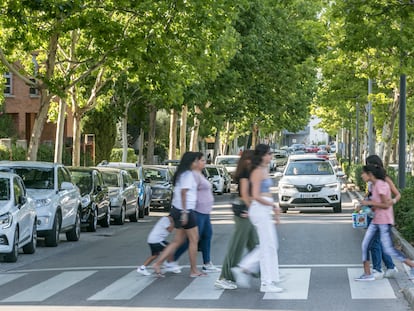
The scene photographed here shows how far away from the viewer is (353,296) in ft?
40.5

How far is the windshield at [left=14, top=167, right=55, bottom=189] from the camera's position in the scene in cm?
2142

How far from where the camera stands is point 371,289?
13.0m

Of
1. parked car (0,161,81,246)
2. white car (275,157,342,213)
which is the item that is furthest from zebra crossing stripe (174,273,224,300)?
white car (275,157,342,213)

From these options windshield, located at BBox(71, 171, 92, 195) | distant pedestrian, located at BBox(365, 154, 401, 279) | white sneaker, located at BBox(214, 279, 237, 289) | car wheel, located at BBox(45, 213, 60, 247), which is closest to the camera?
white sneaker, located at BBox(214, 279, 237, 289)

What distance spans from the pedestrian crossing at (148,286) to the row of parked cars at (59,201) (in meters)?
1.92

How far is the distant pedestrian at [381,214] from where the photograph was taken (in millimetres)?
13422

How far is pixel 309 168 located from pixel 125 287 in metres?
19.0

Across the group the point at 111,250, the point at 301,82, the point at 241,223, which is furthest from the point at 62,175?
the point at 301,82

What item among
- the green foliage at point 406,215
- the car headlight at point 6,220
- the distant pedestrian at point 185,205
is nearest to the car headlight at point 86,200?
the car headlight at point 6,220

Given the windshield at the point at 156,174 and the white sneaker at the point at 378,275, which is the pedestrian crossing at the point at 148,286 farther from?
the windshield at the point at 156,174

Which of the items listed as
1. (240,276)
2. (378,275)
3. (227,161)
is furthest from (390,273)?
(227,161)

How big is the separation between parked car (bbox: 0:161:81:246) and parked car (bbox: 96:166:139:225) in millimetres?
5154

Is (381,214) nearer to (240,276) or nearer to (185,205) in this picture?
(240,276)

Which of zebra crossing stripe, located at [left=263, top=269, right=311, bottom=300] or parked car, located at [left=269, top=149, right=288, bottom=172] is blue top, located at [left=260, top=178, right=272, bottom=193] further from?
parked car, located at [left=269, top=149, right=288, bottom=172]
